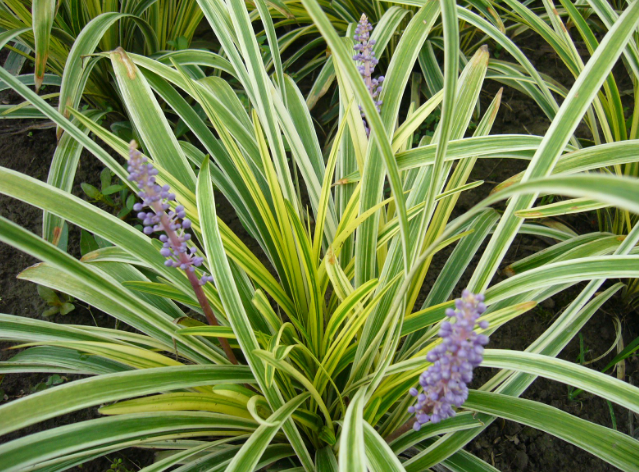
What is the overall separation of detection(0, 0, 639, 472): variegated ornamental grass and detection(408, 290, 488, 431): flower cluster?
13cm

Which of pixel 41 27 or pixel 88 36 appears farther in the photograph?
pixel 88 36

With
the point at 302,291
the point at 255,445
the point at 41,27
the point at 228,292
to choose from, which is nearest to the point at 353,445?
the point at 255,445

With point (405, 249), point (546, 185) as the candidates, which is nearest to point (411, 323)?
point (405, 249)

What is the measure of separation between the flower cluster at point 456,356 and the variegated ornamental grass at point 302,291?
127mm

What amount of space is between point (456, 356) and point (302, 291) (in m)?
0.65

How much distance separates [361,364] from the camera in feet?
3.63

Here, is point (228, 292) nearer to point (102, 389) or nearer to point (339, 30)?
point (102, 389)

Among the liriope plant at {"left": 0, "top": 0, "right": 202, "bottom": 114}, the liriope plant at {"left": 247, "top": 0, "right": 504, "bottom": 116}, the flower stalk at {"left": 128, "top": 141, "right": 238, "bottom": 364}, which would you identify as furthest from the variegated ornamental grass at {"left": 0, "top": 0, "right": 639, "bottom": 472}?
the liriope plant at {"left": 247, "top": 0, "right": 504, "bottom": 116}

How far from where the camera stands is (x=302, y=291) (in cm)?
125

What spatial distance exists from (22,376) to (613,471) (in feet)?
6.60

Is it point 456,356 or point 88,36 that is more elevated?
point 88,36

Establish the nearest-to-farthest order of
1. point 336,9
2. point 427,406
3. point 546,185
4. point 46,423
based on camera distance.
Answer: point 546,185 < point 427,406 < point 46,423 < point 336,9

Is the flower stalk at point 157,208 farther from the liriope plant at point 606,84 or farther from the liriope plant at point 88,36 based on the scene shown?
the liriope plant at point 606,84

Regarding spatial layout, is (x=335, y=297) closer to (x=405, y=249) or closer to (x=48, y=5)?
(x=405, y=249)
